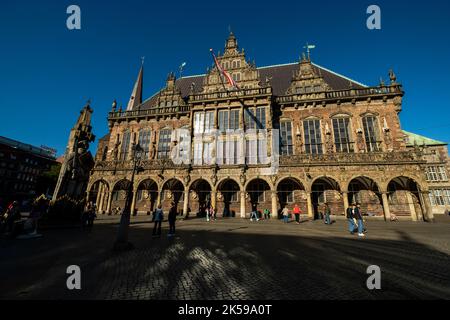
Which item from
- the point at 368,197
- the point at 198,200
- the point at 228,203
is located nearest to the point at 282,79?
the point at 368,197

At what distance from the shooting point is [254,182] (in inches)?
901

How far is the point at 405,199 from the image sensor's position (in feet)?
64.0

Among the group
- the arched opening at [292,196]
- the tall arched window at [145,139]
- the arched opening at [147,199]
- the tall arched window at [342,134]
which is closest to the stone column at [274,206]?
the arched opening at [292,196]

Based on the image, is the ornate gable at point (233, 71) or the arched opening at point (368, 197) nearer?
the arched opening at point (368, 197)

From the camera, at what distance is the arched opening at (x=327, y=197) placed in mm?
20447

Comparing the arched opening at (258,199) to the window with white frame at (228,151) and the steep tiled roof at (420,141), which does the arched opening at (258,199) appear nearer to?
the window with white frame at (228,151)

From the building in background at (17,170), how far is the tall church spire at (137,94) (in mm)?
37123

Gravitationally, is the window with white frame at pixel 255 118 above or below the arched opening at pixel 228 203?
above

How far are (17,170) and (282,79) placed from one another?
7590cm

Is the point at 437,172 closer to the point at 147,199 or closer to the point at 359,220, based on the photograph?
the point at 359,220

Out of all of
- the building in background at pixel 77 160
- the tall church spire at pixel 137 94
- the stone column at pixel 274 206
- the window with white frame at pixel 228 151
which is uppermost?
the tall church spire at pixel 137 94

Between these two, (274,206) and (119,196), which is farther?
(119,196)
